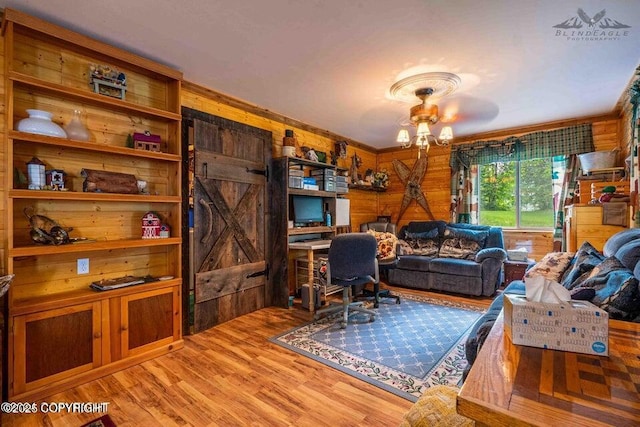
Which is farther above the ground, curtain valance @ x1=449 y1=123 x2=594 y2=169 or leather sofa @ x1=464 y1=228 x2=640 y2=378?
curtain valance @ x1=449 y1=123 x2=594 y2=169

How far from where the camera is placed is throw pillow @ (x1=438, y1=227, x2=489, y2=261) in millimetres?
4434

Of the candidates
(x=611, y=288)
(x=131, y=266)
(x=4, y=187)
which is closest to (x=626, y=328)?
(x=611, y=288)

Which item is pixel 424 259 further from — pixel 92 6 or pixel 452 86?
pixel 92 6

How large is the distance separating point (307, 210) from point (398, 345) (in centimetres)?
212

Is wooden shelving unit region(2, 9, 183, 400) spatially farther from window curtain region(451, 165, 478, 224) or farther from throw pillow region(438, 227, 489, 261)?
window curtain region(451, 165, 478, 224)

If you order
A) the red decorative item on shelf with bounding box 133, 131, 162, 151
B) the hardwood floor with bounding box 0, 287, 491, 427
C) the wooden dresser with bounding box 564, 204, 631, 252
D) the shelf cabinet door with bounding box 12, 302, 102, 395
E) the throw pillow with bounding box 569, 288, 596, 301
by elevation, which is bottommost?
the hardwood floor with bounding box 0, 287, 491, 427

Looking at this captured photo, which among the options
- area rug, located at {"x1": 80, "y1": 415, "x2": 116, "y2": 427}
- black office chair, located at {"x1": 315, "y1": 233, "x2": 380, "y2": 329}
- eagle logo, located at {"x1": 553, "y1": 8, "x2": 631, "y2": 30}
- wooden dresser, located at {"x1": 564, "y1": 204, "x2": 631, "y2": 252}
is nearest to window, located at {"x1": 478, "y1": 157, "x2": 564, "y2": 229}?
wooden dresser, located at {"x1": 564, "y1": 204, "x2": 631, "y2": 252}

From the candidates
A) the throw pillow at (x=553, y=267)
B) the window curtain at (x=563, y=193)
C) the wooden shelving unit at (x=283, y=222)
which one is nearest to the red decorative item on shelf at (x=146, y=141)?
the wooden shelving unit at (x=283, y=222)

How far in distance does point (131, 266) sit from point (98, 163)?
902 millimetres

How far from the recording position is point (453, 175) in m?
5.09

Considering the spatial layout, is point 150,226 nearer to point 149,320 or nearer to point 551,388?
point 149,320

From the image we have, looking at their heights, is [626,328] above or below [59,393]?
above

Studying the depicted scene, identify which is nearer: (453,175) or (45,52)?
(45,52)

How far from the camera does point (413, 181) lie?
556 centimetres
